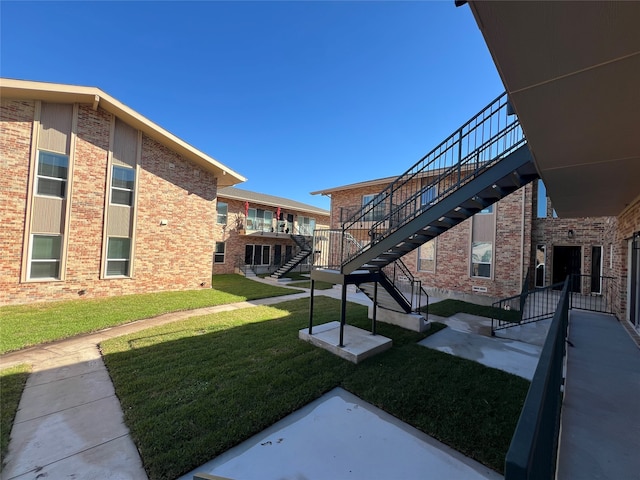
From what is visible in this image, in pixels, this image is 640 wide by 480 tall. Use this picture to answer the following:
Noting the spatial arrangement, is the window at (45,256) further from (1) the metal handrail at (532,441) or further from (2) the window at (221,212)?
(1) the metal handrail at (532,441)

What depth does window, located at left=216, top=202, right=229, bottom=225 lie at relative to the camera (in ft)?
65.1

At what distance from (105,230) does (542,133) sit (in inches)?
536

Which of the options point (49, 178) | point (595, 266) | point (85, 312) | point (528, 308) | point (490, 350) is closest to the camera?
point (490, 350)

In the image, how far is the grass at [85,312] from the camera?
6.48m

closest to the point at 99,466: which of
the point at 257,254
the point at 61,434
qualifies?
the point at 61,434

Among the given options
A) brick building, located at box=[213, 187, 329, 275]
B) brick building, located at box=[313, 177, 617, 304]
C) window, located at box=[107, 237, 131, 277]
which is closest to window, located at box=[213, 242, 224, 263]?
brick building, located at box=[213, 187, 329, 275]

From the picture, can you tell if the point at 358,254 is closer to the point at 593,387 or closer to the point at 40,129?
the point at 593,387

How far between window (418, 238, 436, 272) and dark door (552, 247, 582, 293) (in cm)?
501

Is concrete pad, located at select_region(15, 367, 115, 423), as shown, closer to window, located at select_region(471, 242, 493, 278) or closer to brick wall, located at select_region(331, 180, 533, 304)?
brick wall, located at select_region(331, 180, 533, 304)

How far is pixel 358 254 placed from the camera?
634 cm

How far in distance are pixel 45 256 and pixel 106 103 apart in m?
6.19

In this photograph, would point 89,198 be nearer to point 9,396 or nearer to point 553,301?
point 9,396

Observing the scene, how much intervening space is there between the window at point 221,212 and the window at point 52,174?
32.7 ft

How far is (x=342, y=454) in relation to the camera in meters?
3.11
